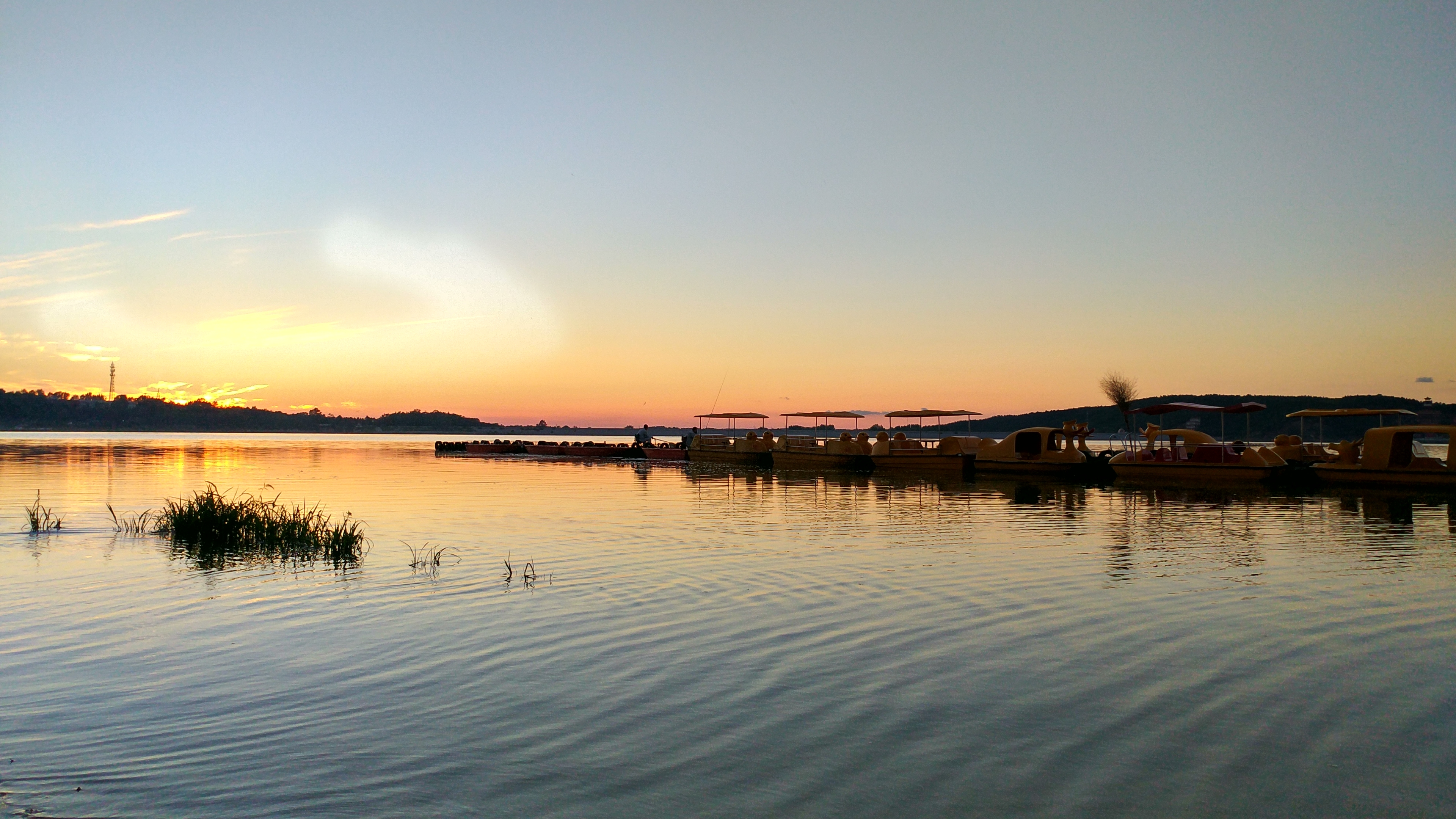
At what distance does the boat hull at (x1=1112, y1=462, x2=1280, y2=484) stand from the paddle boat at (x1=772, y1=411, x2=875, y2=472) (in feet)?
43.2

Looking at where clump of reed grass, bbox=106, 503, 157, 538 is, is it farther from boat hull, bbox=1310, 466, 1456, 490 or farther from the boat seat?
boat hull, bbox=1310, 466, 1456, 490

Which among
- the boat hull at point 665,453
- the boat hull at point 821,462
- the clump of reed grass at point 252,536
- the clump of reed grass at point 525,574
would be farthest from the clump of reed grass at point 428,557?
the boat hull at point 665,453

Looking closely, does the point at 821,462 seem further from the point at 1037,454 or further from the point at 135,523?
the point at 135,523

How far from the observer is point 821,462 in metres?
51.4

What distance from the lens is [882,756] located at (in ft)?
18.7

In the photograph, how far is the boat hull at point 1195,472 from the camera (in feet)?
113

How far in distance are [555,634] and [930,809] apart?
5.11m

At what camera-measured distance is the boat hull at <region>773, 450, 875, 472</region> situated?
48.7 metres

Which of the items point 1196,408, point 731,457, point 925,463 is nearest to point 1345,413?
point 1196,408

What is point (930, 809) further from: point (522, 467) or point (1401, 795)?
point (522, 467)

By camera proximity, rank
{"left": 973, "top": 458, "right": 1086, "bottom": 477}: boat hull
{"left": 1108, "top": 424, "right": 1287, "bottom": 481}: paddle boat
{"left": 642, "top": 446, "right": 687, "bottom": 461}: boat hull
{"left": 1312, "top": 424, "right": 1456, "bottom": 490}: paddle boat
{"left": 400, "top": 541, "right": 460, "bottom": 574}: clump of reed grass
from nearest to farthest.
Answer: {"left": 400, "top": 541, "right": 460, "bottom": 574}: clump of reed grass → {"left": 1312, "top": 424, "right": 1456, "bottom": 490}: paddle boat → {"left": 1108, "top": 424, "right": 1287, "bottom": 481}: paddle boat → {"left": 973, "top": 458, "right": 1086, "bottom": 477}: boat hull → {"left": 642, "top": 446, "right": 687, "bottom": 461}: boat hull

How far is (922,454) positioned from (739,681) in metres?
40.6

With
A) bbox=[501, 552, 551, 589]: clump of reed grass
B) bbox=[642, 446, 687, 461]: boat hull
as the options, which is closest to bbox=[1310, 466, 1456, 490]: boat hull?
bbox=[501, 552, 551, 589]: clump of reed grass

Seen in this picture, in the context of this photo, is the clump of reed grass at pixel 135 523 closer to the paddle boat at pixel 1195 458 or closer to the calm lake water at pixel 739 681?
the calm lake water at pixel 739 681
